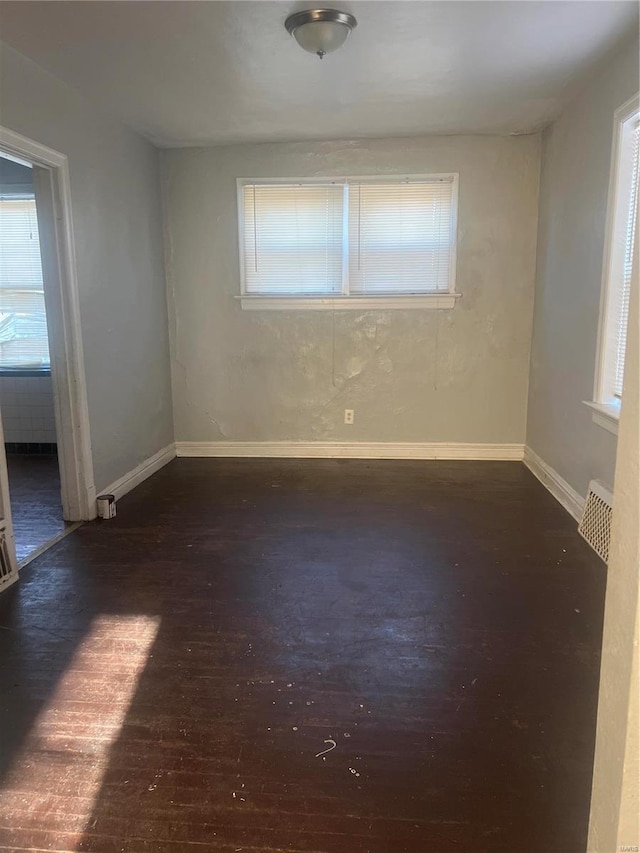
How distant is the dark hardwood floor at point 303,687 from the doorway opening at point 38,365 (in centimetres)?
30

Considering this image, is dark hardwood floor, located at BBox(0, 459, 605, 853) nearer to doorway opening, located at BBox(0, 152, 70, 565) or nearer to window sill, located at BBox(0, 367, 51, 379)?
doorway opening, located at BBox(0, 152, 70, 565)

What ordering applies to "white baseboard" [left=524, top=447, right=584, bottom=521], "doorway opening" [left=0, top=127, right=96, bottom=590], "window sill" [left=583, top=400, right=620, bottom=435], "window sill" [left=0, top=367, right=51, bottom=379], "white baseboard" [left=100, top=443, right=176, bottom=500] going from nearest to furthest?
"window sill" [left=583, top=400, right=620, bottom=435], "doorway opening" [left=0, top=127, right=96, bottom=590], "white baseboard" [left=524, top=447, right=584, bottom=521], "white baseboard" [left=100, top=443, right=176, bottom=500], "window sill" [left=0, top=367, right=51, bottom=379]

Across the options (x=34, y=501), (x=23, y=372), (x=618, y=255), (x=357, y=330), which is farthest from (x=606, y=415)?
(x=23, y=372)

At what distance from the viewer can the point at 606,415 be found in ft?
9.64

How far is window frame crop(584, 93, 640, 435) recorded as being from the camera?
2877 millimetres

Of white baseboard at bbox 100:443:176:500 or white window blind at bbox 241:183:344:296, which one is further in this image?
white window blind at bbox 241:183:344:296

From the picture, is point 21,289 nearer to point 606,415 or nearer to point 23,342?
point 23,342

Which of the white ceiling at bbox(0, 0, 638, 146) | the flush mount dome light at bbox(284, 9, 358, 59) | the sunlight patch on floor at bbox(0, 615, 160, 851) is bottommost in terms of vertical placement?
the sunlight patch on floor at bbox(0, 615, 160, 851)

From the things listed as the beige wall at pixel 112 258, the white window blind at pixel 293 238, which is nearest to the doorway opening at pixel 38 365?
the beige wall at pixel 112 258

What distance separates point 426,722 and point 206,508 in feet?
7.27

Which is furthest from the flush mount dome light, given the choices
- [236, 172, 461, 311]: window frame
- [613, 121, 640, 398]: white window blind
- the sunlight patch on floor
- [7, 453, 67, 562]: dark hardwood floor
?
[7, 453, 67, 562]: dark hardwood floor

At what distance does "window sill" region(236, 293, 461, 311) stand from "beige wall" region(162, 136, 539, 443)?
2.3 inches

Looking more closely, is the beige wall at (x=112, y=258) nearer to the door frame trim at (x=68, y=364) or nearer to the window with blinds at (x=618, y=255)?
the door frame trim at (x=68, y=364)

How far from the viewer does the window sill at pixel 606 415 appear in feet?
9.35
